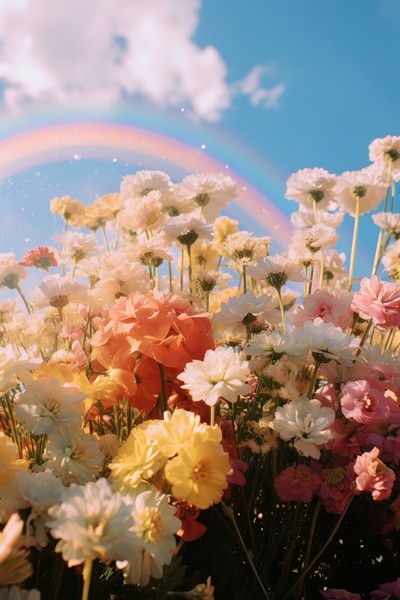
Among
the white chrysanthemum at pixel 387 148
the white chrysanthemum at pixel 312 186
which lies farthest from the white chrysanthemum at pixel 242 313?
the white chrysanthemum at pixel 387 148

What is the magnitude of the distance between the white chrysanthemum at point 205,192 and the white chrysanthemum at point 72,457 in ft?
2.30

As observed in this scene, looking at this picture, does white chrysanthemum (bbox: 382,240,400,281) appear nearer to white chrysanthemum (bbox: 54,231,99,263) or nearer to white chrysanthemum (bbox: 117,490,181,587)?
white chrysanthemum (bbox: 54,231,99,263)

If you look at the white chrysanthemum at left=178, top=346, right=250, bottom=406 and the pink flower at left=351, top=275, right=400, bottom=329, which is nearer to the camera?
the white chrysanthemum at left=178, top=346, right=250, bottom=406

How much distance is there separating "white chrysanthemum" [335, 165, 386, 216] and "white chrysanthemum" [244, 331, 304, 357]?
678 millimetres

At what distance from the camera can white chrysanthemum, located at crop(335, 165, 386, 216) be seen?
48.2 inches

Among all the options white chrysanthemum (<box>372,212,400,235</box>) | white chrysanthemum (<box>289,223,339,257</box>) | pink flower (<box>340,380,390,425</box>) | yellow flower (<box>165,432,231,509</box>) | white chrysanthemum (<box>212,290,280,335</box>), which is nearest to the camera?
yellow flower (<box>165,432,231,509</box>)

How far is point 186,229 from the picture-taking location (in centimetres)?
97

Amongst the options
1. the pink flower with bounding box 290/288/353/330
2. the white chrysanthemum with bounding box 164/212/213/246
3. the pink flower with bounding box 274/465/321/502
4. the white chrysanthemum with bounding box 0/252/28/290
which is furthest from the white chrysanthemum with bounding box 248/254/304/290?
the white chrysanthemum with bounding box 0/252/28/290

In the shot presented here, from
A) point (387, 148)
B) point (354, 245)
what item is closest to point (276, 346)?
point (354, 245)

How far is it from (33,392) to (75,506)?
0.62 feet

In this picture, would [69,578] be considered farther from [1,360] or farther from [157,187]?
[157,187]

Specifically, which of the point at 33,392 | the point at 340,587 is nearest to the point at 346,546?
the point at 340,587

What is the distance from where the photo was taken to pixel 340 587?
0.71 m

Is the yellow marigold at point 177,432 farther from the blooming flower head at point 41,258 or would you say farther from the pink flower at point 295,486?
the blooming flower head at point 41,258
